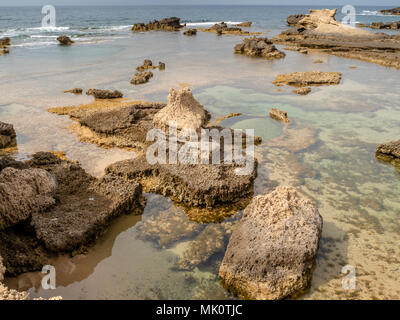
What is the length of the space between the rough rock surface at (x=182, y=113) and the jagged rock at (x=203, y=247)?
2716 millimetres

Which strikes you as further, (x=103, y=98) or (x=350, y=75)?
(x=350, y=75)

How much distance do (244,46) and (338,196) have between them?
769 inches

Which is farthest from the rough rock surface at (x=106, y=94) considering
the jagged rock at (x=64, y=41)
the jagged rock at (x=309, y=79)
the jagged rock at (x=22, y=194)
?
the jagged rock at (x=64, y=41)

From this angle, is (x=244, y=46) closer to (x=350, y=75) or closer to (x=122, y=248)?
(x=350, y=75)

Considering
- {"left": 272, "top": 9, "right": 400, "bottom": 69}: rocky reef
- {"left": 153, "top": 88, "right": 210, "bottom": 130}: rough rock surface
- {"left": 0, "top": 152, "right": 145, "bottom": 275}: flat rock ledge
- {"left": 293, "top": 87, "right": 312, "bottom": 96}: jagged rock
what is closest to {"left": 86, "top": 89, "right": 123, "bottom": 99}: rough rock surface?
{"left": 153, "top": 88, "right": 210, "bottom": 130}: rough rock surface

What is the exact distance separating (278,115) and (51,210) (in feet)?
24.6

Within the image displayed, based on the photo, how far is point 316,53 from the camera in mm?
23000

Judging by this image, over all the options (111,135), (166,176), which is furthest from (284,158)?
(111,135)

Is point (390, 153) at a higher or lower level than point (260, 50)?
lower

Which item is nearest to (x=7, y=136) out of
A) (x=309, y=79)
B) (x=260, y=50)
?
(x=309, y=79)

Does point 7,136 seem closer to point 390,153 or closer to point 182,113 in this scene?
point 182,113

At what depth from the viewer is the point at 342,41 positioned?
89.4 ft

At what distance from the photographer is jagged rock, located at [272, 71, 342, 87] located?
46.1ft

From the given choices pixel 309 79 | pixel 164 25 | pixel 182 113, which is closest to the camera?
pixel 182 113
